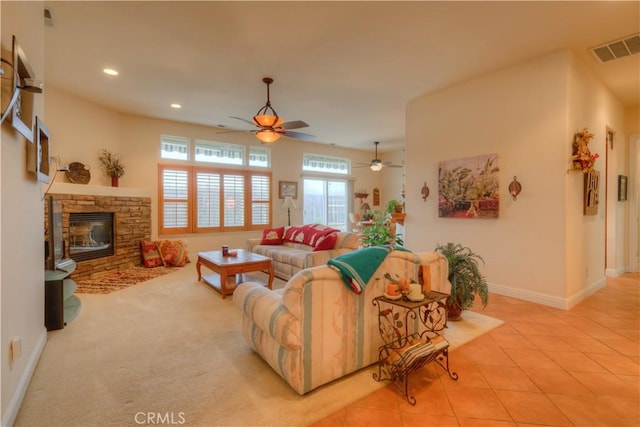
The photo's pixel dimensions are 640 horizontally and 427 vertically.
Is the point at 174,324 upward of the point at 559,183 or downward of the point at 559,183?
downward

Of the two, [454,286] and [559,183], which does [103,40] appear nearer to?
[454,286]

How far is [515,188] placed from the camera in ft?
12.3

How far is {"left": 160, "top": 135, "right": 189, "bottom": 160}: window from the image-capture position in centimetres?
622

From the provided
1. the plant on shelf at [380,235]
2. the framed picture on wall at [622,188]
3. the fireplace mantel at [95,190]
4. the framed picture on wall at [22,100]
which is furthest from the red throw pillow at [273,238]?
the framed picture on wall at [622,188]

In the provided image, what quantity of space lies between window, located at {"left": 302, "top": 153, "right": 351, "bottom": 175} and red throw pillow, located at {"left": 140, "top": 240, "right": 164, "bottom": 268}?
167 inches

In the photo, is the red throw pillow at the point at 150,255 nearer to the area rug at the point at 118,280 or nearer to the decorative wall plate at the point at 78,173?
the area rug at the point at 118,280

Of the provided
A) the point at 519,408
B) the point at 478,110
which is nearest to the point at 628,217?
the point at 478,110

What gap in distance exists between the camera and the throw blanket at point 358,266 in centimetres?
185

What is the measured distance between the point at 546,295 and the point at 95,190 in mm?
6970

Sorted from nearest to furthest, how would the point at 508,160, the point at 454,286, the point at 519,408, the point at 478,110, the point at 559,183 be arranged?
1. the point at 519,408
2. the point at 454,286
3. the point at 559,183
4. the point at 508,160
5. the point at 478,110

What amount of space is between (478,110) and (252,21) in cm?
326

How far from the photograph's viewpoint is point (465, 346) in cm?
252

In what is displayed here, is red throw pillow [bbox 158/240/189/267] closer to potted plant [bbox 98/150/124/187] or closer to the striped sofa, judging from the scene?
potted plant [bbox 98/150/124/187]

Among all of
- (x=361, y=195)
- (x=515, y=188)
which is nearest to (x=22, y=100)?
(x=515, y=188)
